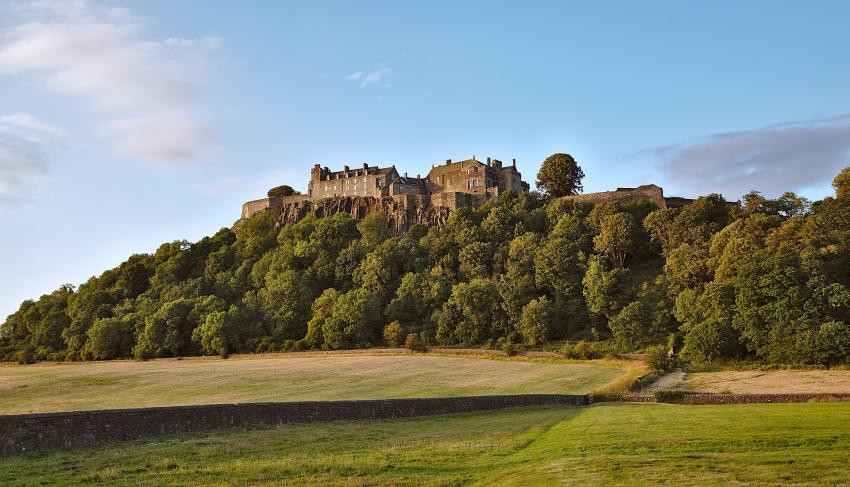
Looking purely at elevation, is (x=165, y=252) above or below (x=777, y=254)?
above

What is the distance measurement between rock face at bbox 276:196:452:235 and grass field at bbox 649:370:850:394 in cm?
5523

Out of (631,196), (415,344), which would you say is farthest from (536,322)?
(631,196)

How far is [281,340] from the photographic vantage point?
76125mm

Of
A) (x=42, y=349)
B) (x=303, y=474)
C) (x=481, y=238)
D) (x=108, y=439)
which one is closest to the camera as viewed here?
A: (x=303, y=474)

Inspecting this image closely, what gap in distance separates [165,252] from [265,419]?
3751 inches

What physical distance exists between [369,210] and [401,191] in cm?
759

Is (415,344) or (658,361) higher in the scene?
(415,344)

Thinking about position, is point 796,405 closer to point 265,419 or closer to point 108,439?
point 265,419

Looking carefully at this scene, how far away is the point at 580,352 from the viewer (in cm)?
5731

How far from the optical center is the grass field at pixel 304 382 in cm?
3931

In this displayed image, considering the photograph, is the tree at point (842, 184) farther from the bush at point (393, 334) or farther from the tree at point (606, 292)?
the bush at point (393, 334)

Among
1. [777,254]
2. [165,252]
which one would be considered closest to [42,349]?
[165,252]

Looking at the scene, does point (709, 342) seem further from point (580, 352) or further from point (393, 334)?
point (393, 334)

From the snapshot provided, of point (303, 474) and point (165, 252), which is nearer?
point (303, 474)
